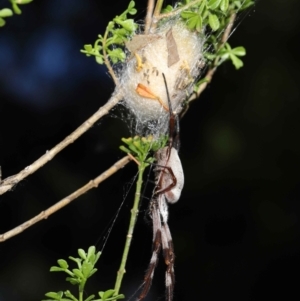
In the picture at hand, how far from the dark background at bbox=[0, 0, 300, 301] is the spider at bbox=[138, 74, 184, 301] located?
155 centimetres

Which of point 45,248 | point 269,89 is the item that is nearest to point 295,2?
point 269,89

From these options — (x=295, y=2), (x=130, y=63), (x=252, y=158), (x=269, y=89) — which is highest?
(x=295, y=2)

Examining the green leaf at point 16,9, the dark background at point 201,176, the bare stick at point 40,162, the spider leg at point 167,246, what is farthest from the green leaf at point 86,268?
the dark background at point 201,176

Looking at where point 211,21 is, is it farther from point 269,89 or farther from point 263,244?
point 263,244

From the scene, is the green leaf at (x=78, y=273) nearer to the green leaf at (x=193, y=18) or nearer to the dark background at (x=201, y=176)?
the green leaf at (x=193, y=18)

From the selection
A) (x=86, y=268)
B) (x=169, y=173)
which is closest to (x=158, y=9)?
(x=169, y=173)

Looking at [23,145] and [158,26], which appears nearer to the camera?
[158,26]

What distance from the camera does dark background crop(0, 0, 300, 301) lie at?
3031mm

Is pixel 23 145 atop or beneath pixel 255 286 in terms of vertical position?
atop

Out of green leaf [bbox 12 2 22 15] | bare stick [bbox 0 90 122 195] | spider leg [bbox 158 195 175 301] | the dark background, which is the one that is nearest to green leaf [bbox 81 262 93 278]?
bare stick [bbox 0 90 122 195]

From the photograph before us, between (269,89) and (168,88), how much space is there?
1.81 metres

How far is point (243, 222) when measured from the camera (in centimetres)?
321

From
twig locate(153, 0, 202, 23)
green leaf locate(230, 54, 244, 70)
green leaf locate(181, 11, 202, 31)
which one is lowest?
green leaf locate(230, 54, 244, 70)

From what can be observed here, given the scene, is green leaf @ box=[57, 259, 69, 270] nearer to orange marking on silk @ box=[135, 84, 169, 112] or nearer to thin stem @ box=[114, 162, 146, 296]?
thin stem @ box=[114, 162, 146, 296]
